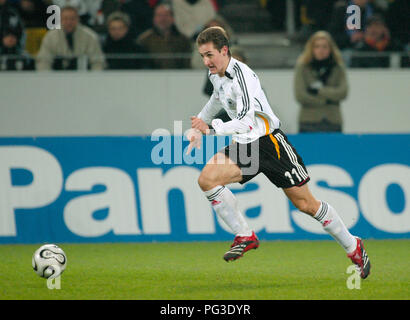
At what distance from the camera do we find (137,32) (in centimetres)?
1273

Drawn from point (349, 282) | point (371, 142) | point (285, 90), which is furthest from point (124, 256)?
point (285, 90)

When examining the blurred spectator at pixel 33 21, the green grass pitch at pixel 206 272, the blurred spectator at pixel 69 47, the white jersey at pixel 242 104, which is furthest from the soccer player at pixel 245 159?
the blurred spectator at pixel 33 21

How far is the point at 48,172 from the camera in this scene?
396 inches

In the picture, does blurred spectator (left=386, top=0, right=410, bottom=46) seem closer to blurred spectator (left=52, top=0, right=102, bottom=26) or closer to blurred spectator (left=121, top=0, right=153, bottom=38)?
blurred spectator (left=121, top=0, right=153, bottom=38)

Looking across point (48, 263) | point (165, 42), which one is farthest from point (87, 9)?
point (48, 263)

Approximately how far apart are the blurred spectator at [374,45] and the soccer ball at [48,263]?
6.85 m

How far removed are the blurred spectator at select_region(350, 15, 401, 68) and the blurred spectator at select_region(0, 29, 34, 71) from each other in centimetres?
487

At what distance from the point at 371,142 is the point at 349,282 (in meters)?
3.73

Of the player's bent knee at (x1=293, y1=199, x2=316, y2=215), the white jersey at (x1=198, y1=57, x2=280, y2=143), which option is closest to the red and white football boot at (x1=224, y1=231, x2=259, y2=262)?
the player's bent knee at (x1=293, y1=199, x2=316, y2=215)

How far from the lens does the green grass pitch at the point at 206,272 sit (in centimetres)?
643

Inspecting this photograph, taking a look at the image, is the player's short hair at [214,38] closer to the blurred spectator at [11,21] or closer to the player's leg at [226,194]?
the player's leg at [226,194]

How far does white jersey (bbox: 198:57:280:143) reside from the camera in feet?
22.4

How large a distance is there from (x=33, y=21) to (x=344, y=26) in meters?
4.77
